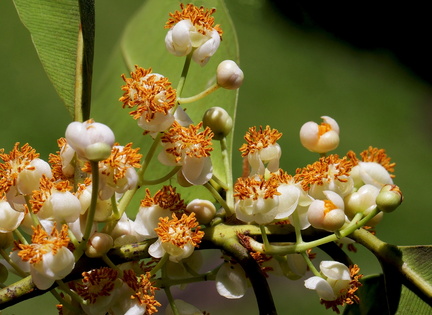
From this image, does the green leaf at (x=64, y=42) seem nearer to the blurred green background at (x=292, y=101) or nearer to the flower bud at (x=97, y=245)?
the flower bud at (x=97, y=245)

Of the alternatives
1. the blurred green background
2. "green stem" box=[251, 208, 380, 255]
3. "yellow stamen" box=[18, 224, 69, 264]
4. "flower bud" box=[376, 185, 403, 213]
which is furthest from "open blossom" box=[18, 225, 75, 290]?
the blurred green background

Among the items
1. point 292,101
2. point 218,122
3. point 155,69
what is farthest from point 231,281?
point 292,101

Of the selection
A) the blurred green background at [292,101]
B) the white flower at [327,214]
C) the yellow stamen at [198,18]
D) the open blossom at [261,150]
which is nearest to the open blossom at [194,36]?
the yellow stamen at [198,18]

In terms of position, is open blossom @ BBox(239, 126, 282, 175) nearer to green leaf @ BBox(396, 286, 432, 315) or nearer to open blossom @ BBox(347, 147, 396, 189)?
open blossom @ BBox(347, 147, 396, 189)

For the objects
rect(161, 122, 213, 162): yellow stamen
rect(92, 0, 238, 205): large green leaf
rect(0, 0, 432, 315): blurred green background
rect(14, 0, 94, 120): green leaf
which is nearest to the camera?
rect(161, 122, 213, 162): yellow stamen

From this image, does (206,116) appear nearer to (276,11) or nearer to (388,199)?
(388,199)

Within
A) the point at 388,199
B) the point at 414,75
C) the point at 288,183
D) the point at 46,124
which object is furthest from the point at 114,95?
the point at 414,75
